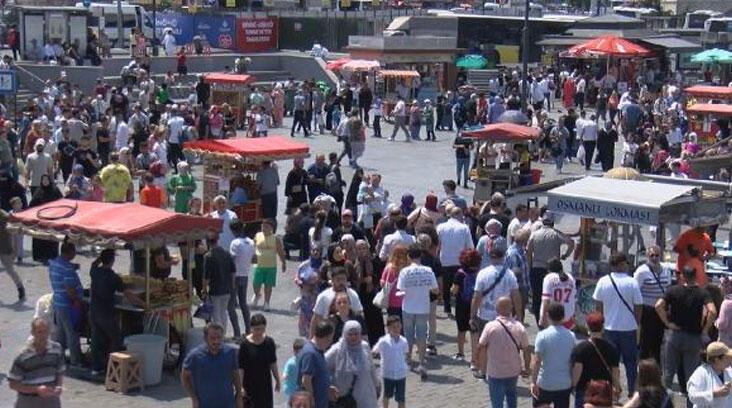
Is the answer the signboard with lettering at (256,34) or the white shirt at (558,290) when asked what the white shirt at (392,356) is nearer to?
the white shirt at (558,290)

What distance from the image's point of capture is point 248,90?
38.8m

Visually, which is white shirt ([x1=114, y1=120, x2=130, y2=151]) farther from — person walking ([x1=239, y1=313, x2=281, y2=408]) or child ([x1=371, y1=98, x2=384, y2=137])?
person walking ([x1=239, y1=313, x2=281, y2=408])

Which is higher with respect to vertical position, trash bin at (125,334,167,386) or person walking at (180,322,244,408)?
person walking at (180,322,244,408)

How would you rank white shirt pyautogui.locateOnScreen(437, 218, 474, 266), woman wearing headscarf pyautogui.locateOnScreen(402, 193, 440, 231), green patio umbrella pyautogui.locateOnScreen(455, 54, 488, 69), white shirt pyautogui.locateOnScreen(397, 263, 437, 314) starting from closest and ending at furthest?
1. white shirt pyautogui.locateOnScreen(397, 263, 437, 314)
2. white shirt pyautogui.locateOnScreen(437, 218, 474, 266)
3. woman wearing headscarf pyautogui.locateOnScreen(402, 193, 440, 231)
4. green patio umbrella pyautogui.locateOnScreen(455, 54, 488, 69)

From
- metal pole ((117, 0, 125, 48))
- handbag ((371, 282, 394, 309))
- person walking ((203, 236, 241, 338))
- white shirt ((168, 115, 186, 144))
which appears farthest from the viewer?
metal pole ((117, 0, 125, 48))

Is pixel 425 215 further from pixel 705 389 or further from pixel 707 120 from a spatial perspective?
pixel 707 120

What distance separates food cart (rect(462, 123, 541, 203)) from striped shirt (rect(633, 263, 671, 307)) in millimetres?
10746

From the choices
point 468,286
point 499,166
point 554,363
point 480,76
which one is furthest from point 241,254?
point 480,76

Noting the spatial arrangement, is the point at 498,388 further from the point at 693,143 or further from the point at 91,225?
the point at 693,143

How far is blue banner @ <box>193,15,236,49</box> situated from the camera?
181 ft

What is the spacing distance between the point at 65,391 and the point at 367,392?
12.7 ft

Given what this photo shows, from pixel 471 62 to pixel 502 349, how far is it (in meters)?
40.0

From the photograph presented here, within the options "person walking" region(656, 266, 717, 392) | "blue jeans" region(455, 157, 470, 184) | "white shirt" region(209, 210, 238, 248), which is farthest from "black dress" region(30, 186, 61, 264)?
"blue jeans" region(455, 157, 470, 184)

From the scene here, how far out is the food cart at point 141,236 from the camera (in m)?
14.7
